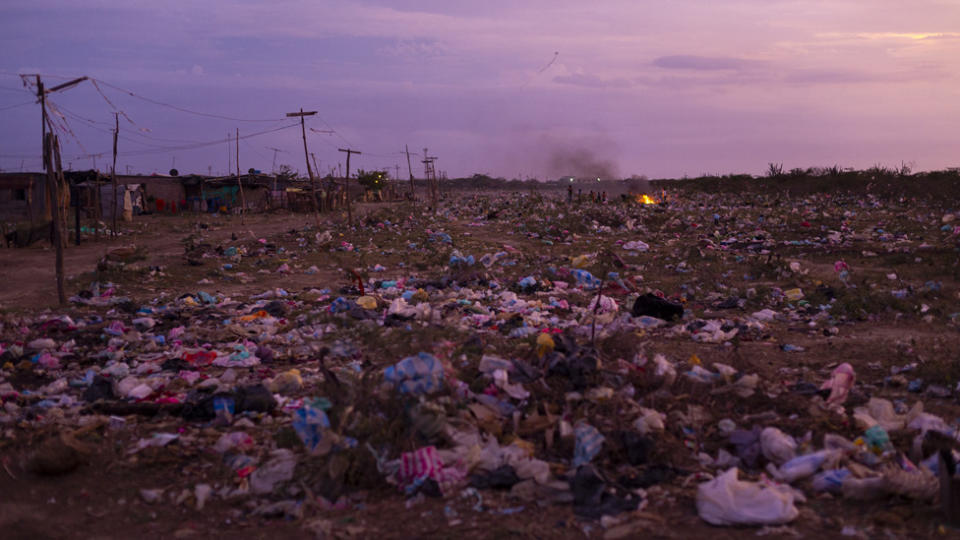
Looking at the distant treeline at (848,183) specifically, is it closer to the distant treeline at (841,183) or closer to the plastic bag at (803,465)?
the distant treeline at (841,183)

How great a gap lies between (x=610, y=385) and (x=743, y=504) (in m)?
1.07

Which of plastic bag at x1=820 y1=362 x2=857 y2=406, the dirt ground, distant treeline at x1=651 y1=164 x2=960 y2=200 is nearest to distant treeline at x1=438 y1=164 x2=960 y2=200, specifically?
distant treeline at x1=651 y1=164 x2=960 y2=200

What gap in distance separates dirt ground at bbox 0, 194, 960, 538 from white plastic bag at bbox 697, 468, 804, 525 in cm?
4

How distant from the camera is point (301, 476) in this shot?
3027 millimetres

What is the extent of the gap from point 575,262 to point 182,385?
5.88m

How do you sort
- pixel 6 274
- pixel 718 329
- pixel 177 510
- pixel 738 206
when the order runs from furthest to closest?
pixel 738 206, pixel 6 274, pixel 718 329, pixel 177 510

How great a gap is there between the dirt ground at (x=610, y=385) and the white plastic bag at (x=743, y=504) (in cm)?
4

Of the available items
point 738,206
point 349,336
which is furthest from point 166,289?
point 738,206

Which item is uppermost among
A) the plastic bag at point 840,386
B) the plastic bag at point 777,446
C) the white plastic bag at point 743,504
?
the plastic bag at point 840,386

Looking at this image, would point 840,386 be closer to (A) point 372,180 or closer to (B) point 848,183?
(B) point 848,183

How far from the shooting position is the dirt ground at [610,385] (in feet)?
8.69

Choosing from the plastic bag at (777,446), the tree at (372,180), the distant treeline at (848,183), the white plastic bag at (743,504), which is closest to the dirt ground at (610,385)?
the white plastic bag at (743,504)

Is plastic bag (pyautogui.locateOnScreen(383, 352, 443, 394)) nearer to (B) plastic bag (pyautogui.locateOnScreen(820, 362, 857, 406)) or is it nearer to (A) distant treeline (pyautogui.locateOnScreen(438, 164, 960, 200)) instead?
(B) plastic bag (pyautogui.locateOnScreen(820, 362, 857, 406))

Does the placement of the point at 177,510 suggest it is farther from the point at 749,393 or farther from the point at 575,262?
the point at 575,262
